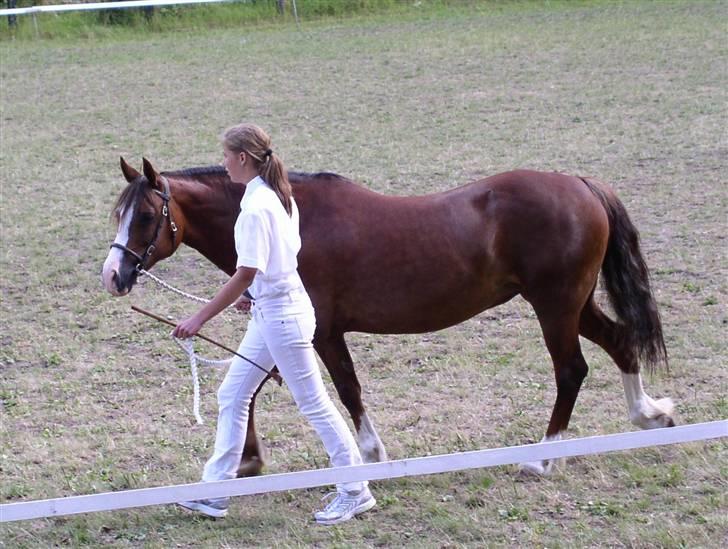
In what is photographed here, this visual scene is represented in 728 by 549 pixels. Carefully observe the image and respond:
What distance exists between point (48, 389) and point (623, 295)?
344 centimetres

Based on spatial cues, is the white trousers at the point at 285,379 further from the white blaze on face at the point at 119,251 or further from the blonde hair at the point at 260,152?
the white blaze on face at the point at 119,251

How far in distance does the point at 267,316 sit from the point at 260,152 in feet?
2.13

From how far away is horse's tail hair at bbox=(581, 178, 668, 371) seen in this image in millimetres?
5250

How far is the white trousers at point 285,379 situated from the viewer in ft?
14.0

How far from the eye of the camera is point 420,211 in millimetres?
5125

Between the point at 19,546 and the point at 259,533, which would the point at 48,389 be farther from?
the point at 259,533

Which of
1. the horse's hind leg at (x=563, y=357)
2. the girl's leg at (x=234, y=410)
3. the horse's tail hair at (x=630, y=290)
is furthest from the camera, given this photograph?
the horse's tail hair at (x=630, y=290)

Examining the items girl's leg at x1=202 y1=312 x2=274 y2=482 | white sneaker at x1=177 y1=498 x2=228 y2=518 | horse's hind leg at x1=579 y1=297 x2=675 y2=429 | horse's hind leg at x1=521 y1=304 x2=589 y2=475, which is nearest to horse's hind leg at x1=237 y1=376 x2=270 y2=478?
white sneaker at x1=177 y1=498 x2=228 y2=518

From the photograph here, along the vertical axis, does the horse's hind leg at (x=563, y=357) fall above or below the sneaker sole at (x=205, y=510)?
above

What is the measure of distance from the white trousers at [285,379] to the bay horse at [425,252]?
54 cm

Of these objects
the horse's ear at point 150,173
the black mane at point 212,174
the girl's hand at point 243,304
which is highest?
the horse's ear at point 150,173

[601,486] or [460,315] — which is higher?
[460,315]

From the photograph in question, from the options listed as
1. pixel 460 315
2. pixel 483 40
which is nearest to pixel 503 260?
pixel 460 315

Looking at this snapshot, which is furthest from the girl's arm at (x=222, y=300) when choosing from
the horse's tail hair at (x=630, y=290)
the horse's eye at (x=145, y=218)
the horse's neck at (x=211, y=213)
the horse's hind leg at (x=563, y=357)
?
the horse's tail hair at (x=630, y=290)
